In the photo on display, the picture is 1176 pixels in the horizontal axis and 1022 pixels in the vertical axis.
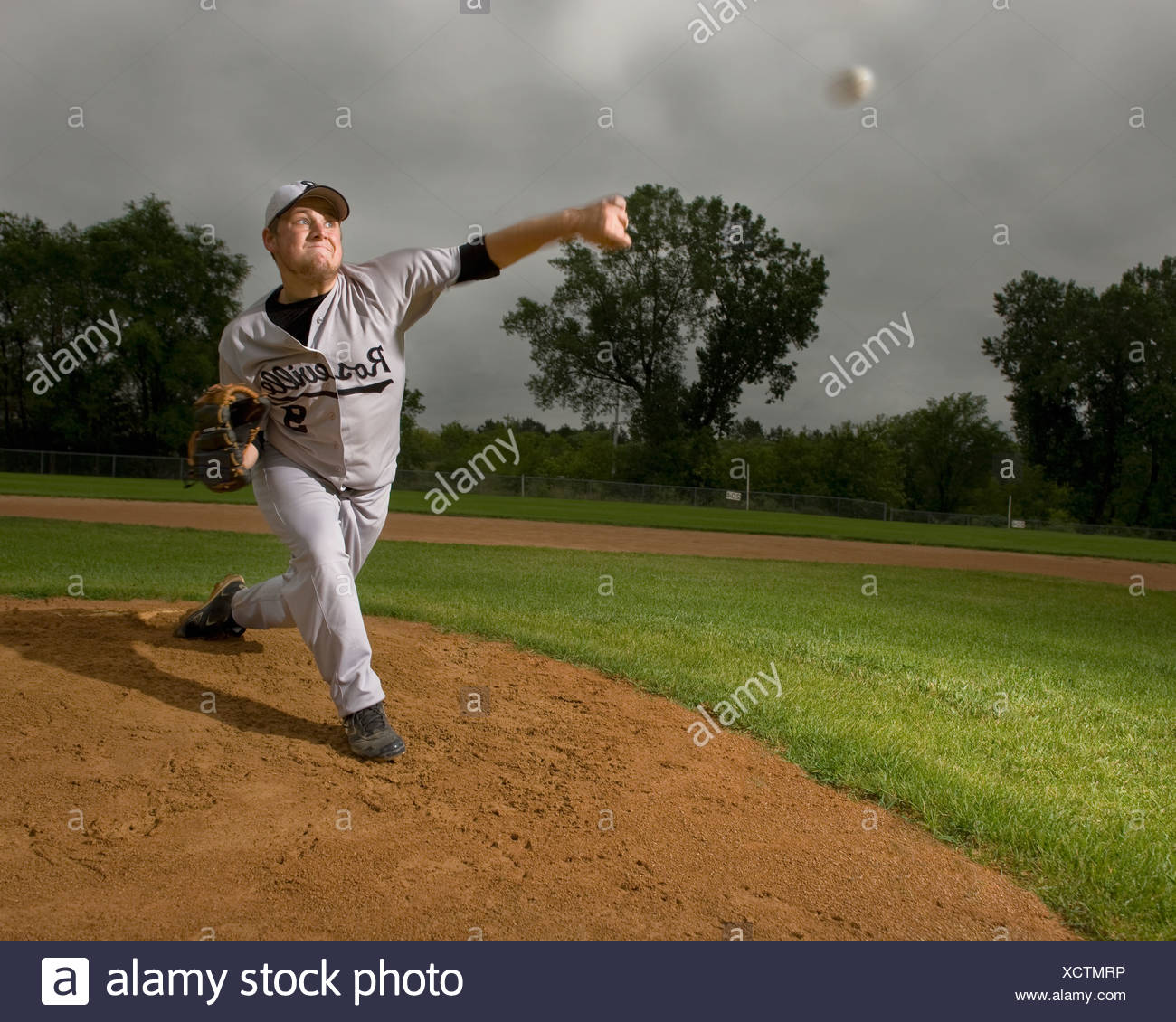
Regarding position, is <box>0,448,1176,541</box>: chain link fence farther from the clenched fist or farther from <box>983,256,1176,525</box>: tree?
the clenched fist

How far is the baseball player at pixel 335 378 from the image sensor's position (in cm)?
351

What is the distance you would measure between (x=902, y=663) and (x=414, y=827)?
14.6 feet

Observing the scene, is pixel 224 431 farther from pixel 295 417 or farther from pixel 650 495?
pixel 650 495

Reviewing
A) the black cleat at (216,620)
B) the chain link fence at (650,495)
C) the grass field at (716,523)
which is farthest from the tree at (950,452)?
the black cleat at (216,620)

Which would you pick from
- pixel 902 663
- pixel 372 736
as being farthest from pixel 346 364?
pixel 902 663

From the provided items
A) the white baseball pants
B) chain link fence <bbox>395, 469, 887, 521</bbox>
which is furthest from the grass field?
the white baseball pants

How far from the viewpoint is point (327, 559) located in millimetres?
3527

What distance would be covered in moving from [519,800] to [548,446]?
49.7 meters

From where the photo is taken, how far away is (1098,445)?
2194 inches

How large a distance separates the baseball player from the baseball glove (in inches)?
2.2

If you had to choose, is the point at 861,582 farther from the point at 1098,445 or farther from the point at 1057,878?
the point at 1098,445

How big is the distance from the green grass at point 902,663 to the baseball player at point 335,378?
5.91 ft

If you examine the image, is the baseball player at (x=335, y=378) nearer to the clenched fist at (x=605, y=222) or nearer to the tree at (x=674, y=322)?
the clenched fist at (x=605, y=222)

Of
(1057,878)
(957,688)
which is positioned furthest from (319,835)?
(957,688)
